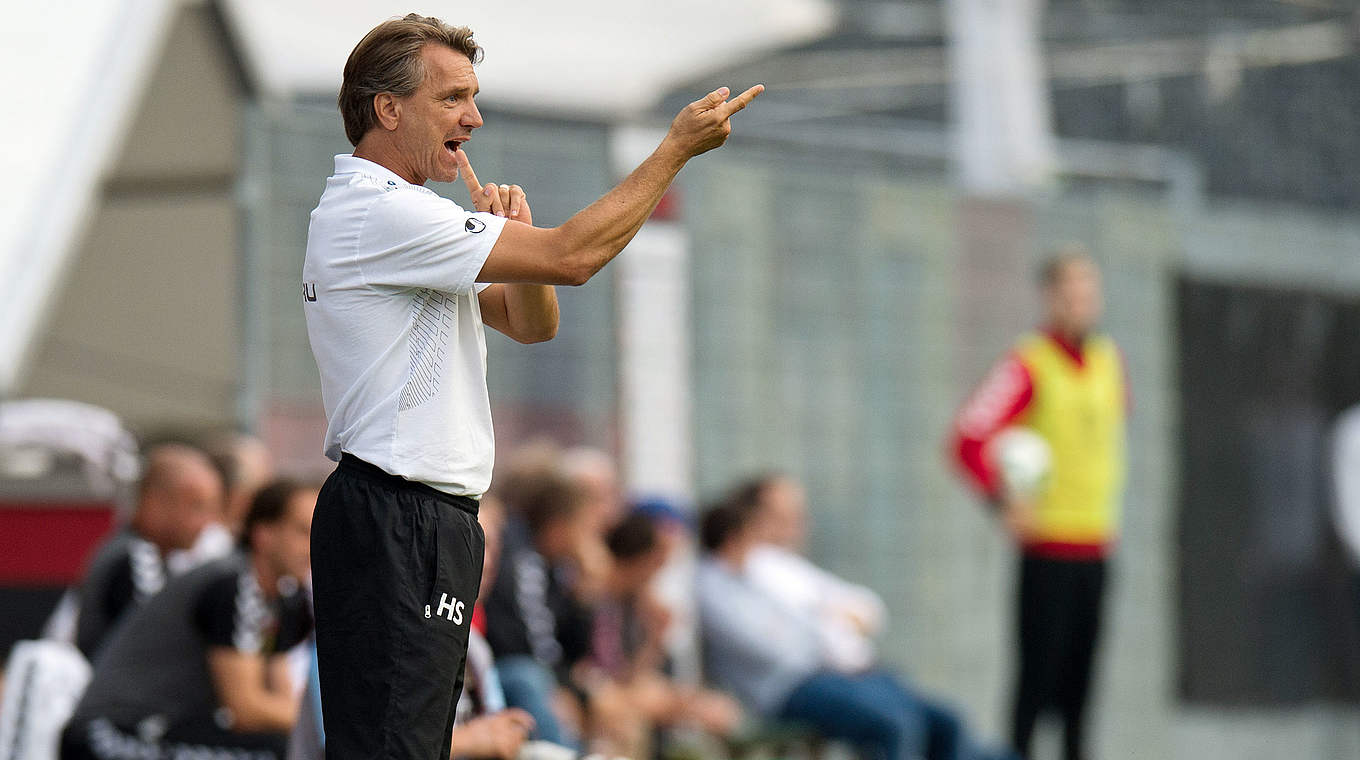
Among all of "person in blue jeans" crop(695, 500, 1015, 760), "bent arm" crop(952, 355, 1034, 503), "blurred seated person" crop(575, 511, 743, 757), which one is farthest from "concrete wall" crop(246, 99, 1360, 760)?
"bent arm" crop(952, 355, 1034, 503)

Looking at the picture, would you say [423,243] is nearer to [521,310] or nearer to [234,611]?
[521,310]

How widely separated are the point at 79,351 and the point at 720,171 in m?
2.77

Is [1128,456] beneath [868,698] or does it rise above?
above

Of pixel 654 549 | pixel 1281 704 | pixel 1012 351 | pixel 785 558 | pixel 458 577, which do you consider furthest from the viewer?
pixel 1281 704

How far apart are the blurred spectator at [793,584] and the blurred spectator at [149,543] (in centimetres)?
244

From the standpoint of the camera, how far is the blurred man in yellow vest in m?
6.75

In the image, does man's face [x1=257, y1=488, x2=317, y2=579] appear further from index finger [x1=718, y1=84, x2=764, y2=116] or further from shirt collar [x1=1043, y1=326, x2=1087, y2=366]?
shirt collar [x1=1043, y1=326, x2=1087, y2=366]

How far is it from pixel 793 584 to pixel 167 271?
107 inches

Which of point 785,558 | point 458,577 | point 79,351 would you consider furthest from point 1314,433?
point 458,577

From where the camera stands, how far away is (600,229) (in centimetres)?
272

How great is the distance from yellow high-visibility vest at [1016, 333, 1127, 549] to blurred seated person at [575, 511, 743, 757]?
1.38m

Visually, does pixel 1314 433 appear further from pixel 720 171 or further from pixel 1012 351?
pixel 720 171

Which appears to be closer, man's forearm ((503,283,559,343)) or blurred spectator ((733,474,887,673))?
man's forearm ((503,283,559,343))

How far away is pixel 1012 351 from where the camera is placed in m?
8.81
